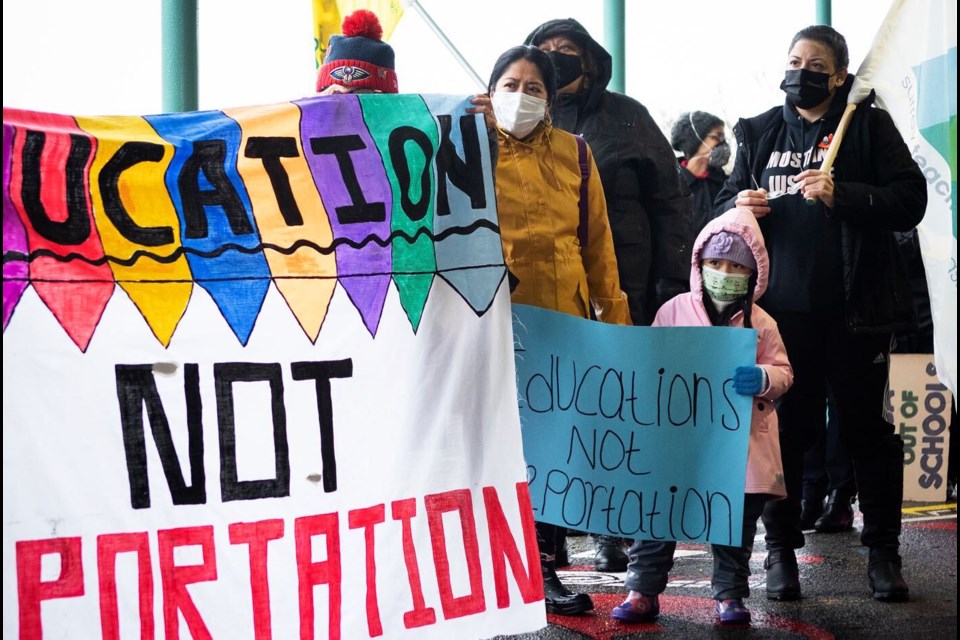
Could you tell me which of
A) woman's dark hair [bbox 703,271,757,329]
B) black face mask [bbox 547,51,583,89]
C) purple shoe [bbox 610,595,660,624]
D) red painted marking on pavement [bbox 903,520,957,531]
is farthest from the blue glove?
red painted marking on pavement [bbox 903,520,957,531]

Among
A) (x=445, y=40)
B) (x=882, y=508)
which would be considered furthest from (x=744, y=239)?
(x=445, y=40)

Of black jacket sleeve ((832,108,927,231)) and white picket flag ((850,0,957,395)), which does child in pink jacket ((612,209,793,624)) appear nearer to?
black jacket sleeve ((832,108,927,231))

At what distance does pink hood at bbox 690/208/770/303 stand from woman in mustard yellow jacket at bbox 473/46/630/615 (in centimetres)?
43

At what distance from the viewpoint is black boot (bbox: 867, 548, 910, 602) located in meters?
4.24

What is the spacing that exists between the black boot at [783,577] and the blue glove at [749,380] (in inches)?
33.4

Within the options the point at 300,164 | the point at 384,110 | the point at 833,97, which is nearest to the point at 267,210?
the point at 300,164

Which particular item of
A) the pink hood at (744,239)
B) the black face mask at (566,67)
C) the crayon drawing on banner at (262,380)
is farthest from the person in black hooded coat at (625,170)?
the crayon drawing on banner at (262,380)

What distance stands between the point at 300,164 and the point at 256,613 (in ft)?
3.96

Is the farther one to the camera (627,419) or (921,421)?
(921,421)

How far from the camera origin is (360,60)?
12.6ft

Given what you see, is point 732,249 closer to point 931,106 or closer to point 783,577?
point 931,106

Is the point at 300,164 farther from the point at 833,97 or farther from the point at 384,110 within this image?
the point at 833,97

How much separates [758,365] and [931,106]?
1.21 meters

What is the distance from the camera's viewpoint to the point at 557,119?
15.6ft
